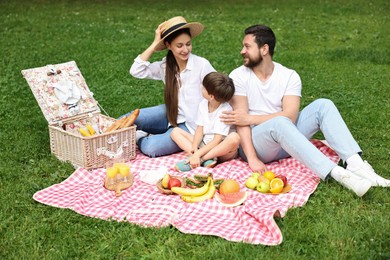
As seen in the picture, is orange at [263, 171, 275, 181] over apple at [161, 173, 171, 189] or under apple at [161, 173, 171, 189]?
over

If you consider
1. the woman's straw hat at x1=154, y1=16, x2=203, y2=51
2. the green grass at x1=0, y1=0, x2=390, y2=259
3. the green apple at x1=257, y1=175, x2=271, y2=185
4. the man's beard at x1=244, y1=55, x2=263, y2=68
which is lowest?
the green grass at x1=0, y1=0, x2=390, y2=259

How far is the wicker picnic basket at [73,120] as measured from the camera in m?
5.07

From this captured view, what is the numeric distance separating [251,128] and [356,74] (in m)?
3.91

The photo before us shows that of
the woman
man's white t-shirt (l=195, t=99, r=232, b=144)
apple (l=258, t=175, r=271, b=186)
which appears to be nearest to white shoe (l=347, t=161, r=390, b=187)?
apple (l=258, t=175, r=271, b=186)

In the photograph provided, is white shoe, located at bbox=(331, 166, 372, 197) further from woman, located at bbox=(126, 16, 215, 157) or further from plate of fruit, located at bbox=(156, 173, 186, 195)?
woman, located at bbox=(126, 16, 215, 157)

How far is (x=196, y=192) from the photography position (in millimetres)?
4441

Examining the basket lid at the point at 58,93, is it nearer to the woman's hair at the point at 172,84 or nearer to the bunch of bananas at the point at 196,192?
the woman's hair at the point at 172,84

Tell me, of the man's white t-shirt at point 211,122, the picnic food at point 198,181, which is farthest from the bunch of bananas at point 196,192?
the man's white t-shirt at point 211,122

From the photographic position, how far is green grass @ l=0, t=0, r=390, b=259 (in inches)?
147

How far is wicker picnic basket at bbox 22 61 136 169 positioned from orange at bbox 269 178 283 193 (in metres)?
1.42

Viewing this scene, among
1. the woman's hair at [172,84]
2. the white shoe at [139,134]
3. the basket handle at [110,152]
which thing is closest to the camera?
the basket handle at [110,152]

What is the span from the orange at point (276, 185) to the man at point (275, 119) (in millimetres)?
248

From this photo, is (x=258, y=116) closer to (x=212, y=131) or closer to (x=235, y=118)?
(x=235, y=118)

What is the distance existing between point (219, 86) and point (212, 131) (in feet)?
1.37
